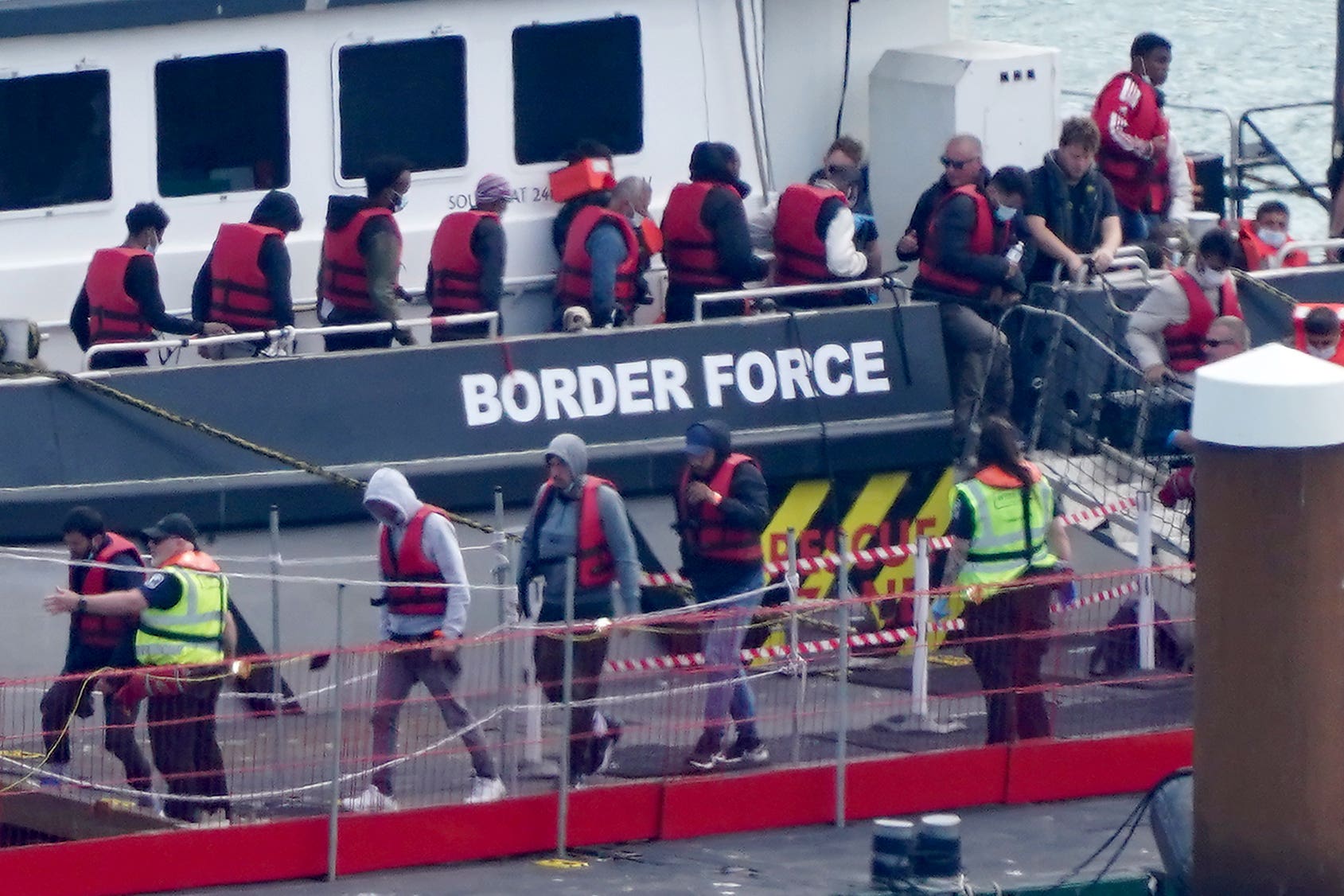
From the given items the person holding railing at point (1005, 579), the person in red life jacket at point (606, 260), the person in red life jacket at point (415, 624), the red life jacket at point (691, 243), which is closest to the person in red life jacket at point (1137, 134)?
the red life jacket at point (691, 243)

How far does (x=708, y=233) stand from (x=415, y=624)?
2.44 metres

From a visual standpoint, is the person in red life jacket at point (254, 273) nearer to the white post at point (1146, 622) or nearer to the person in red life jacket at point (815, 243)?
the person in red life jacket at point (815, 243)

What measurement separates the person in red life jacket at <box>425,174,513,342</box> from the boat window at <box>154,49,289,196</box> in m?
0.78

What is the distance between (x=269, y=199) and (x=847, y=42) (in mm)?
3086

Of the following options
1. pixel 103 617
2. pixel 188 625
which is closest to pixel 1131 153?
pixel 188 625

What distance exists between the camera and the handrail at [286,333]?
9680 millimetres

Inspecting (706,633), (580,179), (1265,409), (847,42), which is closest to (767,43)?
(847,42)

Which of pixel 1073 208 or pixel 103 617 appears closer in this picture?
pixel 103 617

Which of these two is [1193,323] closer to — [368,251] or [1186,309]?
[1186,309]

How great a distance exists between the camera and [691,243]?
35.0ft

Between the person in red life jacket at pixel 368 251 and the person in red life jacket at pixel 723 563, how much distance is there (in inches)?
58.0

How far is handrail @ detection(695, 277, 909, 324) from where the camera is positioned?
10.4m

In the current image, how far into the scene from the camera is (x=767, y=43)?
459 inches

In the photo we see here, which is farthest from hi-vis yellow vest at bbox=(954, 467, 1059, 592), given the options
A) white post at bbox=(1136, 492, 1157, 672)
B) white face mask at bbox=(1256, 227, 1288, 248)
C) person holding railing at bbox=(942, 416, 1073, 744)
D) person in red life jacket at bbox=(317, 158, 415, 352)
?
white face mask at bbox=(1256, 227, 1288, 248)
